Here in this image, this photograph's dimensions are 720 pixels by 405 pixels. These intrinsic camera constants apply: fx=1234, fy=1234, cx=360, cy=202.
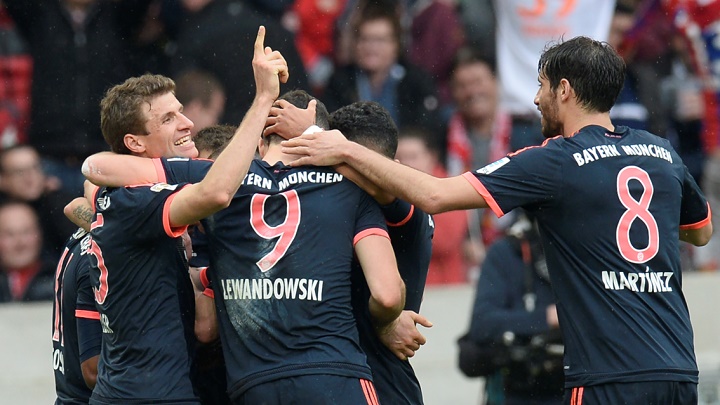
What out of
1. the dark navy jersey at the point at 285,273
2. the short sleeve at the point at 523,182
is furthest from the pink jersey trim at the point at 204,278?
the short sleeve at the point at 523,182

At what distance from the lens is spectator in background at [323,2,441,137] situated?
9.98 m

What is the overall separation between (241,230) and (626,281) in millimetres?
1547

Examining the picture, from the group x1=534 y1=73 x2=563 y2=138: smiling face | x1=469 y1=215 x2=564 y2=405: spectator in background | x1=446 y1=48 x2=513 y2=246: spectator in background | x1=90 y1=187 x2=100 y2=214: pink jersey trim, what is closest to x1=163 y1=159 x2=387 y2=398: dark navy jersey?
x1=90 y1=187 x2=100 y2=214: pink jersey trim

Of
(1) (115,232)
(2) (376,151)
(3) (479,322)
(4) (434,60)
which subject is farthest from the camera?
(4) (434,60)

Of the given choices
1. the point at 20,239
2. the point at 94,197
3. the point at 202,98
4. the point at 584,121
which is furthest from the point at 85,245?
the point at 20,239

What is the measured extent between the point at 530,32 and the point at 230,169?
5.80 m

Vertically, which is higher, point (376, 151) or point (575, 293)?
point (376, 151)

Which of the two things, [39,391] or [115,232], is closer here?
[115,232]

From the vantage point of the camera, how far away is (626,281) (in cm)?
493

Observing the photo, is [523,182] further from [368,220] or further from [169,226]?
[169,226]

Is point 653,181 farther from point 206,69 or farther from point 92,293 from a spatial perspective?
point 206,69

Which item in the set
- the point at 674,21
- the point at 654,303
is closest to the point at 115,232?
the point at 654,303

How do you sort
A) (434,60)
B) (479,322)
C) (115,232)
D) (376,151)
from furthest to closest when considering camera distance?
(434,60) → (479,322) → (376,151) → (115,232)

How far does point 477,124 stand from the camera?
10.5 metres
